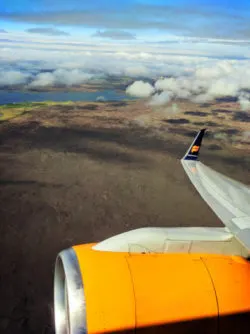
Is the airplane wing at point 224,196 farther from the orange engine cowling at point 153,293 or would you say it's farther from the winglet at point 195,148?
the orange engine cowling at point 153,293

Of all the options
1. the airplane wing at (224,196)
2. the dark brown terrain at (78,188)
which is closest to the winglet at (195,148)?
the airplane wing at (224,196)

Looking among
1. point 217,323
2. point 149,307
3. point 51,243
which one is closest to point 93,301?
point 149,307

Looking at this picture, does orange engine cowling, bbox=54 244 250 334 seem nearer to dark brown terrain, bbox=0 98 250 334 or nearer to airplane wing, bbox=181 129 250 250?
airplane wing, bbox=181 129 250 250

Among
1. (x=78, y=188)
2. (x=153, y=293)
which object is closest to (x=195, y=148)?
(x=153, y=293)

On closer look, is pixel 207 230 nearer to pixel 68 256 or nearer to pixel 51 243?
pixel 68 256

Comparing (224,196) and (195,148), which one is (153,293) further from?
(195,148)

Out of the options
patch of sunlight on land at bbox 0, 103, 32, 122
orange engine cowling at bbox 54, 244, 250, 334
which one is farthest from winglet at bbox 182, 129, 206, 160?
patch of sunlight on land at bbox 0, 103, 32, 122
